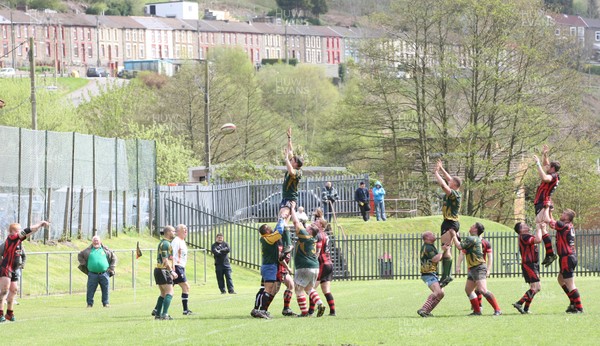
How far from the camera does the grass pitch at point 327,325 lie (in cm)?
1827

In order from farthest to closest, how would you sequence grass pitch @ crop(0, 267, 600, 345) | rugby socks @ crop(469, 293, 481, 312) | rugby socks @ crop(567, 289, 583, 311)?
rugby socks @ crop(469, 293, 481, 312), rugby socks @ crop(567, 289, 583, 311), grass pitch @ crop(0, 267, 600, 345)

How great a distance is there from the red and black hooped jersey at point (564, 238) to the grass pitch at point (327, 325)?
1.15m

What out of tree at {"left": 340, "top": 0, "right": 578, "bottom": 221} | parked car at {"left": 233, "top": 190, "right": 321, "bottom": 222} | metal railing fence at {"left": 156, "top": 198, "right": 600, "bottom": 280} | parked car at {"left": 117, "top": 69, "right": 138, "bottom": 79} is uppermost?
parked car at {"left": 117, "top": 69, "right": 138, "bottom": 79}

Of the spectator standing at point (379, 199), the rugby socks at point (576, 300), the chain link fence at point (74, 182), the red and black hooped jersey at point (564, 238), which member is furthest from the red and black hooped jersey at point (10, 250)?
the spectator standing at point (379, 199)

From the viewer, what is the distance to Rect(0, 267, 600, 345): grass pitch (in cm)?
1827

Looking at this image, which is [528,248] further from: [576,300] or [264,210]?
[264,210]

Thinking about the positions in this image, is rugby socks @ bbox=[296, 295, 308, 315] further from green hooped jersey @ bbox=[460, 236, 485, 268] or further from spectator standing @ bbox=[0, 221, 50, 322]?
spectator standing @ bbox=[0, 221, 50, 322]

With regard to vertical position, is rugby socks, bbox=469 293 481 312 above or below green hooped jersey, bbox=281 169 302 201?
below

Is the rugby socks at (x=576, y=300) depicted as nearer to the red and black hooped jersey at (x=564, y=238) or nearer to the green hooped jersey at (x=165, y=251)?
the red and black hooped jersey at (x=564, y=238)

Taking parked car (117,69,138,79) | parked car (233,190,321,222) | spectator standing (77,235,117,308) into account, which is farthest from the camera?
parked car (117,69,138,79)

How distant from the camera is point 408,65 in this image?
67438mm

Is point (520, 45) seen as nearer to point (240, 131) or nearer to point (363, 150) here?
point (363, 150)

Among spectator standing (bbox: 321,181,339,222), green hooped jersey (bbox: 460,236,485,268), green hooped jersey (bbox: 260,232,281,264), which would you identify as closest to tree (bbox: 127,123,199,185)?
spectator standing (bbox: 321,181,339,222)

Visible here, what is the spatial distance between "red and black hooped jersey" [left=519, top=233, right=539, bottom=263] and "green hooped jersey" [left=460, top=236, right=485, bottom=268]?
2.97 feet
